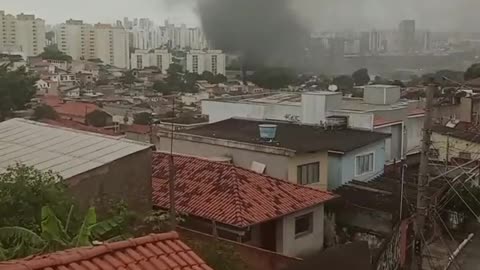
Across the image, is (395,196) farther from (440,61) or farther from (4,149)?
(440,61)

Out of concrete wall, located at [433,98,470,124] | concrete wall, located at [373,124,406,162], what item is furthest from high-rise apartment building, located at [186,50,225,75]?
concrete wall, located at [373,124,406,162]

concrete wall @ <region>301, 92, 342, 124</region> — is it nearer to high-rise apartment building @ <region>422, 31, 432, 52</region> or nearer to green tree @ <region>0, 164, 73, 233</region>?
green tree @ <region>0, 164, 73, 233</region>

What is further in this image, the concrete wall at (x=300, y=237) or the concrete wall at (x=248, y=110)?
the concrete wall at (x=248, y=110)

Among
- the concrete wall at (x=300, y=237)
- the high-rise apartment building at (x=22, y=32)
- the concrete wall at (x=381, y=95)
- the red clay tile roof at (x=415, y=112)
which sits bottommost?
the concrete wall at (x=300, y=237)

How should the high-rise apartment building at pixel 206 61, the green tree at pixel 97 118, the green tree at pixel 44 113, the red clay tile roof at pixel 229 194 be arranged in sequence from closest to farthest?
1. the red clay tile roof at pixel 229 194
2. the green tree at pixel 44 113
3. the green tree at pixel 97 118
4. the high-rise apartment building at pixel 206 61

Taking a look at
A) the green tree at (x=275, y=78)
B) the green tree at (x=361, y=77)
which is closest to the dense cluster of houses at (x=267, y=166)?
the green tree at (x=361, y=77)

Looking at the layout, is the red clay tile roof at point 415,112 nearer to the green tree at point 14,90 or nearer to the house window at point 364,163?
the house window at point 364,163
